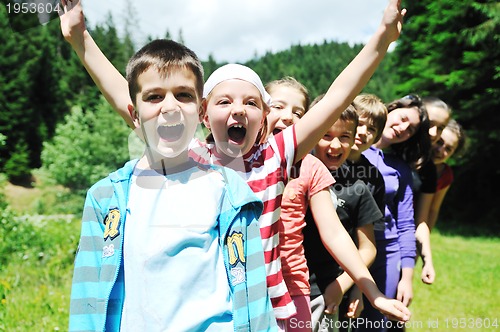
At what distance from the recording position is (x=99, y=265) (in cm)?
137

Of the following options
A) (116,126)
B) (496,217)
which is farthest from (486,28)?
(116,126)

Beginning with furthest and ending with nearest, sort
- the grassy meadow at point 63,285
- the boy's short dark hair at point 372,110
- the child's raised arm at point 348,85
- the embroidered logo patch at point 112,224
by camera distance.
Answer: the grassy meadow at point 63,285
the boy's short dark hair at point 372,110
the child's raised arm at point 348,85
the embroidered logo patch at point 112,224

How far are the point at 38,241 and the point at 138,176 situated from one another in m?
6.24

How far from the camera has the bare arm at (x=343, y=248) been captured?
1.74 metres

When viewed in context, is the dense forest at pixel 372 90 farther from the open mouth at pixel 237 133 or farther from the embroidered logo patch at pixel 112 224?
the embroidered logo patch at pixel 112 224

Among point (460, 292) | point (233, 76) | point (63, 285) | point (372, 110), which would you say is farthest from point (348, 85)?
point (460, 292)

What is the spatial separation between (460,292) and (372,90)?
33934 mm

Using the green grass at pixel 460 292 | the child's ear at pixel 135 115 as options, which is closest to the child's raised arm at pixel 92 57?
the child's ear at pixel 135 115

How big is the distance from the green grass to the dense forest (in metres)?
3.42

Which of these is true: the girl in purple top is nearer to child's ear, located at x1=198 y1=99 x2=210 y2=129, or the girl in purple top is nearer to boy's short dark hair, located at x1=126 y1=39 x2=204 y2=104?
child's ear, located at x1=198 y1=99 x2=210 y2=129

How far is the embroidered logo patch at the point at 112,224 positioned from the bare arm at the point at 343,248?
0.79m

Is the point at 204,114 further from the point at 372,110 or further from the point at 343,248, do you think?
the point at 372,110

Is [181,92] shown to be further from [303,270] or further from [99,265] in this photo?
[303,270]

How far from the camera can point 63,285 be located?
5.30 m
